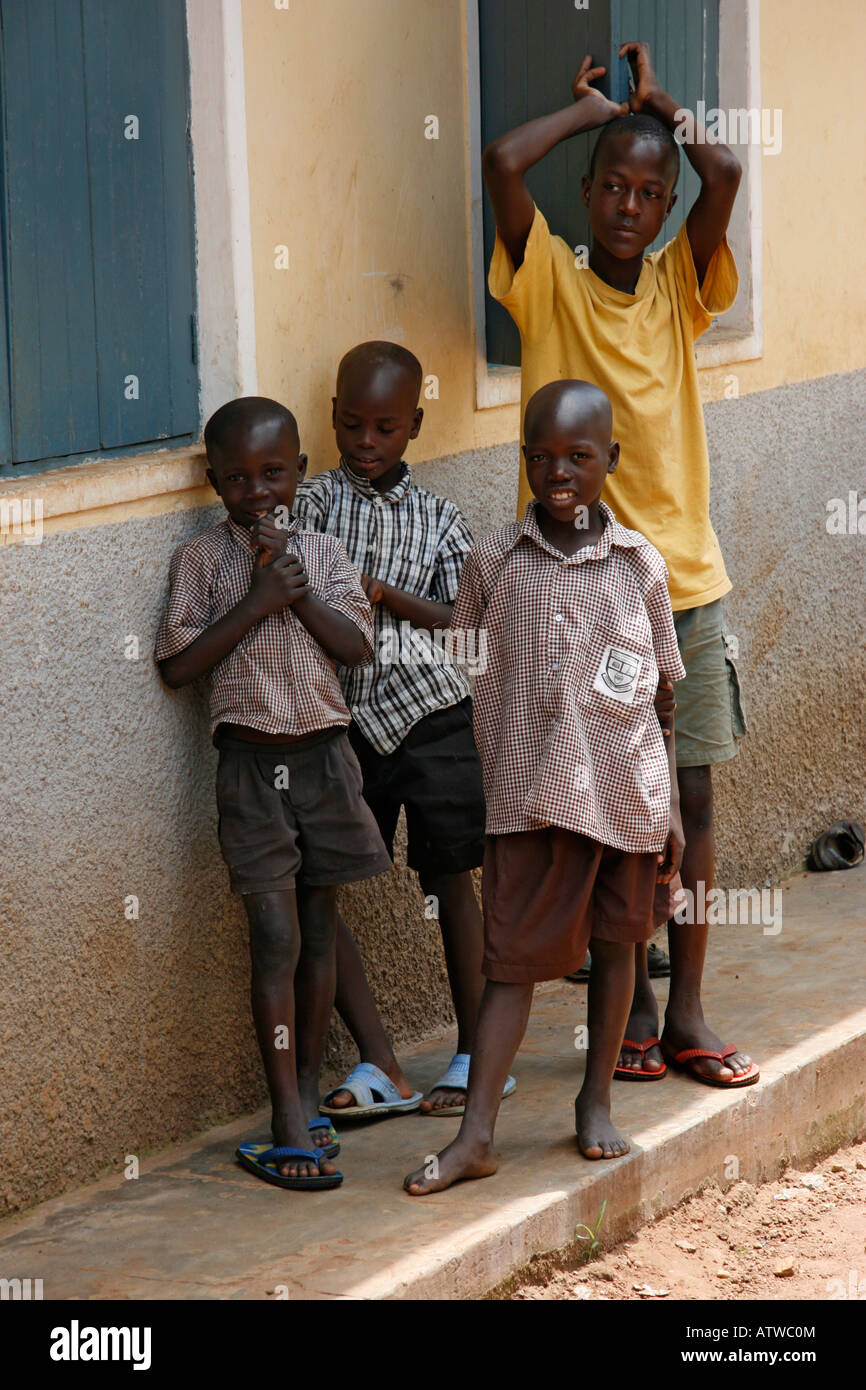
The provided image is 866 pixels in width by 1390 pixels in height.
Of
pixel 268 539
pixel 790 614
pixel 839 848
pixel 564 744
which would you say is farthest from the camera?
pixel 839 848

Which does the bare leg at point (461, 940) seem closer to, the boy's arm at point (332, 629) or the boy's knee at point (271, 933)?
the boy's knee at point (271, 933)

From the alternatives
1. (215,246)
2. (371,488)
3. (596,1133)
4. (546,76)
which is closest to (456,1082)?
(596,1133)

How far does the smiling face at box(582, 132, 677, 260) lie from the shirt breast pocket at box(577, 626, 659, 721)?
0.95 metres

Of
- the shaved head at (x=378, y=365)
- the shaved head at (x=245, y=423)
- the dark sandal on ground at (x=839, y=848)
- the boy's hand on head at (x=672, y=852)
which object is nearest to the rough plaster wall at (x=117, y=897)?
the shaved head at (x=245, y=423)

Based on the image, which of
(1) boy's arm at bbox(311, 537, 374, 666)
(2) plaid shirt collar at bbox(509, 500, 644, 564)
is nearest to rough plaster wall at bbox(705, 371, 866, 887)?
(2) plaid shirt collar at bbox(509, 500, 644, 564)

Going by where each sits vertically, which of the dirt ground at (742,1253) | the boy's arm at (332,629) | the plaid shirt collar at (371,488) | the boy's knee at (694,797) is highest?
the plaid shirt collar at (371,488)

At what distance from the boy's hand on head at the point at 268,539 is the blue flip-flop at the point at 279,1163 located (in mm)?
1158

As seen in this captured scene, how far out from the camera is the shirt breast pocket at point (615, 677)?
10.9 ft

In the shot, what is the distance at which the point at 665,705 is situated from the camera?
3434 mm

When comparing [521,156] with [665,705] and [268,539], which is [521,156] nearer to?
[268,539]

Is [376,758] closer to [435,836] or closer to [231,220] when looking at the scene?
[435,836]

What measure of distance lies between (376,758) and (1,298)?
4.05 feet

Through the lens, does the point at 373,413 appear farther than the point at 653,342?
No

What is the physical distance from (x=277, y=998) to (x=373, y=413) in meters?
1.24
